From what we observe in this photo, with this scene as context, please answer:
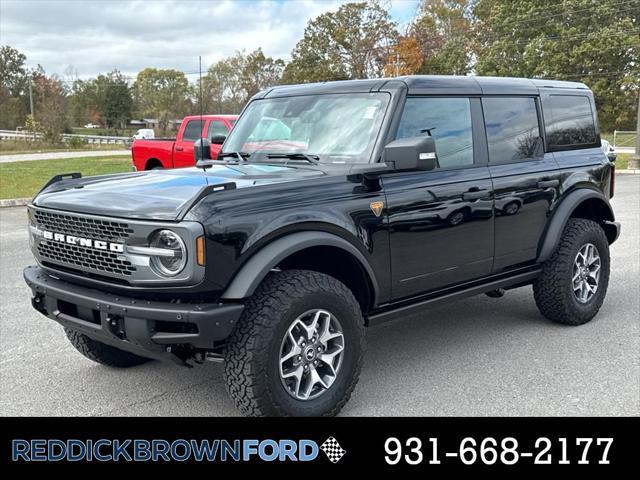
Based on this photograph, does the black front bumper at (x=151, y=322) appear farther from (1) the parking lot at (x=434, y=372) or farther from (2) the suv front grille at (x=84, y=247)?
(1) the parking lot at (x=434, y=372)

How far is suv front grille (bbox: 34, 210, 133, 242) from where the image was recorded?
330 centimetres

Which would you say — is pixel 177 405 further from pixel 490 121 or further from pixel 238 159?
pixel 490 121

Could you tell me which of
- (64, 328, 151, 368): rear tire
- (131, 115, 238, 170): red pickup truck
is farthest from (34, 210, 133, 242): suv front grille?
(131, 115, 238, 170): red pickup truck

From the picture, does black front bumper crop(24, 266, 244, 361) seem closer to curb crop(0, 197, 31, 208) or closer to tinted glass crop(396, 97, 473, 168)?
tinted glass crop(396, 97, 473, 168)

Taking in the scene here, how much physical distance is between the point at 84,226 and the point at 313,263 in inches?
50.7

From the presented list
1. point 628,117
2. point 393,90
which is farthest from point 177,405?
point 628,117

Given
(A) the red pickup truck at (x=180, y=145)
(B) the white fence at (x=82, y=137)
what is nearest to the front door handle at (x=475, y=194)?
(A) the red pickup truck at (x=180, y=145)

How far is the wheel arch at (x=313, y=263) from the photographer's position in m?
3.26

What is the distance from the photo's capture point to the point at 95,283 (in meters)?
3.49

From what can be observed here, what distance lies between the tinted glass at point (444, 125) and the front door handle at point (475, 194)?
0.21 m

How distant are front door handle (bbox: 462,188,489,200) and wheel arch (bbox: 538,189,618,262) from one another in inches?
33.8

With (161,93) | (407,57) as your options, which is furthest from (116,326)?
(161,93)

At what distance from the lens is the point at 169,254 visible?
3.15m

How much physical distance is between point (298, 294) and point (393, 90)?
5.16 ft
